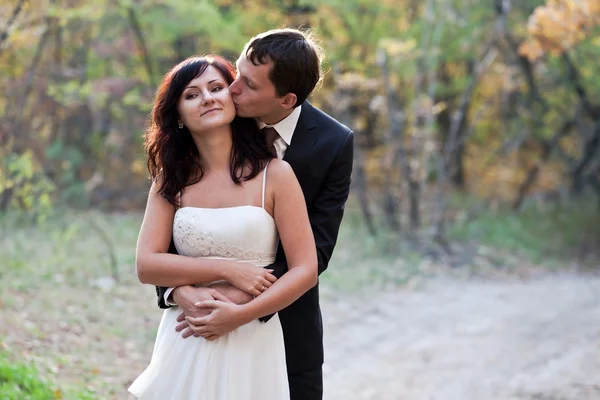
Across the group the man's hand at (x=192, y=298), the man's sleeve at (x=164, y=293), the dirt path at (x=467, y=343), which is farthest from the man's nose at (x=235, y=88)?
the dirt path at (x=467, y=343)

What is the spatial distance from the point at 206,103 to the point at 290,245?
0.55 metres

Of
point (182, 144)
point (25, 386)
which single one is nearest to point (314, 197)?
point (182, 144)

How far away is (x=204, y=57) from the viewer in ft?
9.19

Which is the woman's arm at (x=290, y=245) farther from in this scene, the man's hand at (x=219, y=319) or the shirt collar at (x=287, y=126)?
the shirt collar at (x=287, y=126)

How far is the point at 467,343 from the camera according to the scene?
6469 millimetres

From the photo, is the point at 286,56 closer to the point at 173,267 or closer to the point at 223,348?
the point at 173,267

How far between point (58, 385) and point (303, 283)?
245cm

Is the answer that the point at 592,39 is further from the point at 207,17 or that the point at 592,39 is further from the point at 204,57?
the point at 204,57

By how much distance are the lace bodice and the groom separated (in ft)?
0.37

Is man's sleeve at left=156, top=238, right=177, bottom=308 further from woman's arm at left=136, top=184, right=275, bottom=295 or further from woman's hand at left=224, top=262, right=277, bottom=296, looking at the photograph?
woman's hand at left=224, top=262, right=277, bottom=296

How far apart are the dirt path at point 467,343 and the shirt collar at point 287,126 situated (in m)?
2.75

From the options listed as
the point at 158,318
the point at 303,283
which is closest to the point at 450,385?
the point at 158,318

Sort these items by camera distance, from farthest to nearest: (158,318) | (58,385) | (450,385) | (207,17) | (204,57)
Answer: (207,17) → (158,318) → (450,385) → (58,385) → (204,57)

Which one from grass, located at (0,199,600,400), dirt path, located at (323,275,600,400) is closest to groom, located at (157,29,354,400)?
grass, located at (0,199,600,400)
